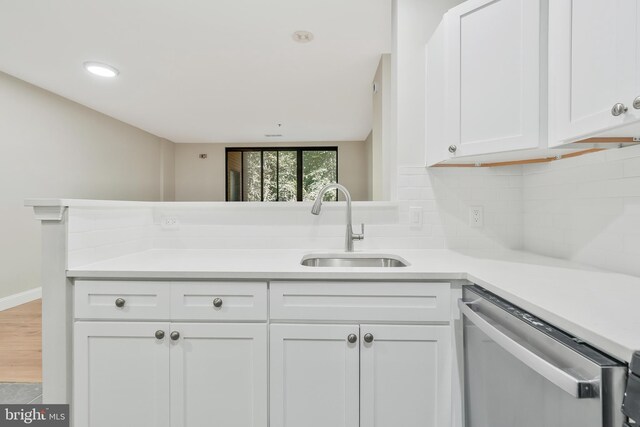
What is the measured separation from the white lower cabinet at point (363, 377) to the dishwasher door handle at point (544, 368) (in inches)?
11.3

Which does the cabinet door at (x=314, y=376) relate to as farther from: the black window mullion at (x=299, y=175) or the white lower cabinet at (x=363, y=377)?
the black window mullion at (x=299, y=175)

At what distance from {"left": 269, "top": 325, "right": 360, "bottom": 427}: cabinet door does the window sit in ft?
19.7

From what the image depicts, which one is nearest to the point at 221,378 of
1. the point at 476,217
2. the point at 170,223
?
the point at 170,223

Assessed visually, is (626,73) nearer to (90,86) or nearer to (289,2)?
(289,2)

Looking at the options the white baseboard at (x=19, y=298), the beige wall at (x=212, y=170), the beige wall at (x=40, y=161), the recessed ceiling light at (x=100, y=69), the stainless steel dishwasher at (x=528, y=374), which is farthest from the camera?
the beige wall at (x=212, y=170)

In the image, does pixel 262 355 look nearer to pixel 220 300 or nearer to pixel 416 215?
pixel 220 300

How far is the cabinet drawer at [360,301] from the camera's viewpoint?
3.86 feet

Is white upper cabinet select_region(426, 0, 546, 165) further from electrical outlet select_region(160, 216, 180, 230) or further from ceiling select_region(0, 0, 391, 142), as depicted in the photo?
electrical outlet select_region(160, 216, 180, 230)

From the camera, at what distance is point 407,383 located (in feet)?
3.82

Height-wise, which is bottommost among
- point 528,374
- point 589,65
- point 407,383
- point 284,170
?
point 407,383

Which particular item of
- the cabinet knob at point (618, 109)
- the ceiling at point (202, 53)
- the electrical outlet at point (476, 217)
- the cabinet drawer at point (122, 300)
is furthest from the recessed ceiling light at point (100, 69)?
the cabinet knob at point (618, 109)

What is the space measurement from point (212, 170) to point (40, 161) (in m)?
3.72

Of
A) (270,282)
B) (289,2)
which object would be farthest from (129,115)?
(270,282)

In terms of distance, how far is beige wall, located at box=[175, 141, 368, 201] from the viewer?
23.6ft
